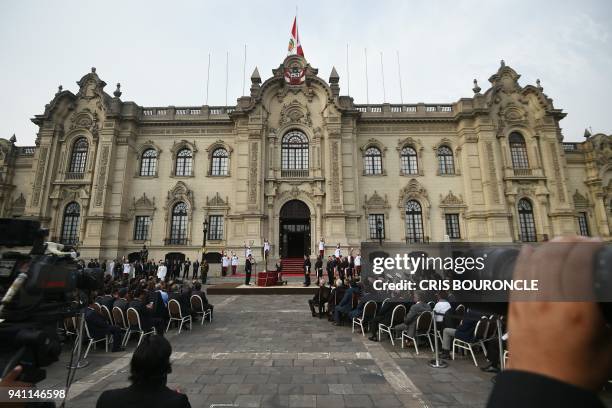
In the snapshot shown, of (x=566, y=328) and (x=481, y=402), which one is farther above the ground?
(x=566, y=328)

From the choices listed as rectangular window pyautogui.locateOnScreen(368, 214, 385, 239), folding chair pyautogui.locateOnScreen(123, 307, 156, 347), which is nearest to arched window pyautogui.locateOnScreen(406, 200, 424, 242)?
rectangular window pyautogui.locateOnScreen(368, 214, 385, 239)

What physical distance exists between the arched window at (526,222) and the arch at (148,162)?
1116 inches

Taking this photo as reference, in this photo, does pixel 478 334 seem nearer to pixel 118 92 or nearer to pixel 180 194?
pixel 180 194

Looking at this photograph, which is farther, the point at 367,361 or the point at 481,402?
the point at 367,361

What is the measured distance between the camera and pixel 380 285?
2234 mm

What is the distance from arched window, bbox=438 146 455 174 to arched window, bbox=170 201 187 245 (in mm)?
20399

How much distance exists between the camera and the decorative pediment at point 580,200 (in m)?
24.8

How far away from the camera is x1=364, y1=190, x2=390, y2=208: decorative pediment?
23.7 meters

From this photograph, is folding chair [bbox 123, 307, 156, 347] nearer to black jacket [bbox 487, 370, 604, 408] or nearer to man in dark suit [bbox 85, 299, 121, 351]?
man in dark suit [bbox 85, 299, 121, 351]

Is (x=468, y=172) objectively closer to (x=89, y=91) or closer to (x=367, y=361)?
(x=367, y=361)

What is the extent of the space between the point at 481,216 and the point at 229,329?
20.7 m

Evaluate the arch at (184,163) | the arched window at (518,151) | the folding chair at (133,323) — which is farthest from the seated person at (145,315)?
the arched window at (518,151)

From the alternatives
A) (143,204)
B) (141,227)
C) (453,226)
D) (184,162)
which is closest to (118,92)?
(184,162)

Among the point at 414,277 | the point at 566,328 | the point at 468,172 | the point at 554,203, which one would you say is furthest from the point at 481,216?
the point at 566,328
